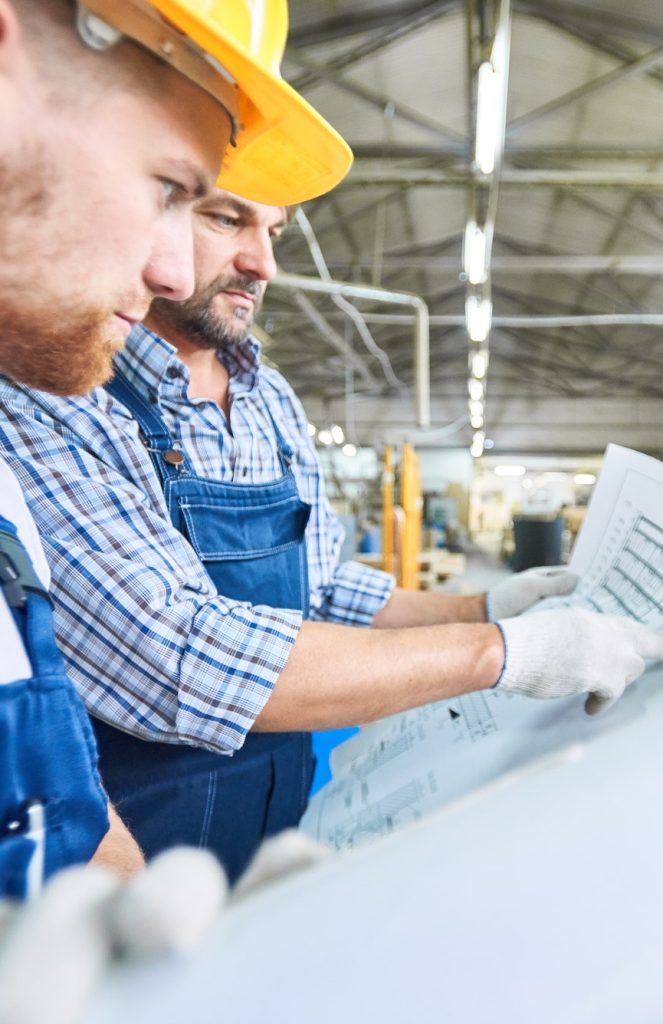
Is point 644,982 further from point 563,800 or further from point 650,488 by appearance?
point 650,488

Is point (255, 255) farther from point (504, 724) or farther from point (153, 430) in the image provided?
point (504, 724)

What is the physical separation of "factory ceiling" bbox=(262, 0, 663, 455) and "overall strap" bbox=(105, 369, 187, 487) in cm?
332

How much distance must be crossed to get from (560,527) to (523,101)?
10.2 feet

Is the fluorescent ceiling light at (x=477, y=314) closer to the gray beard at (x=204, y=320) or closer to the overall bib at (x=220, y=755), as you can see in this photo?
the gray beard at (x=204, y=320)

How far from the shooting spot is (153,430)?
0.96m

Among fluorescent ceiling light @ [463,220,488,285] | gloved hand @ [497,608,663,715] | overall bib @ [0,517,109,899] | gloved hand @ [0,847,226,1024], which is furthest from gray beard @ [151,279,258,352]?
fluorescent ceiling light @ [463,220,488,285]

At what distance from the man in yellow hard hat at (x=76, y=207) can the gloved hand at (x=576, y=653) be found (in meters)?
0.48

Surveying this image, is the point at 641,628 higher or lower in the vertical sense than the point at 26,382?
lower

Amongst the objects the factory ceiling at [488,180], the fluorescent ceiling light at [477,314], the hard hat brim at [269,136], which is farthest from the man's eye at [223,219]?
the fluorescent ceiling light at [477,314]

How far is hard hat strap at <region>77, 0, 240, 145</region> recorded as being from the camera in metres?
0.54

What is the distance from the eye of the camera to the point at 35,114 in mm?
536

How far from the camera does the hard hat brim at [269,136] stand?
22.9 inches

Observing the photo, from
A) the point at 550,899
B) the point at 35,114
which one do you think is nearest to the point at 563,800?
the point at 550,899

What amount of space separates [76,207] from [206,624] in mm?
437
